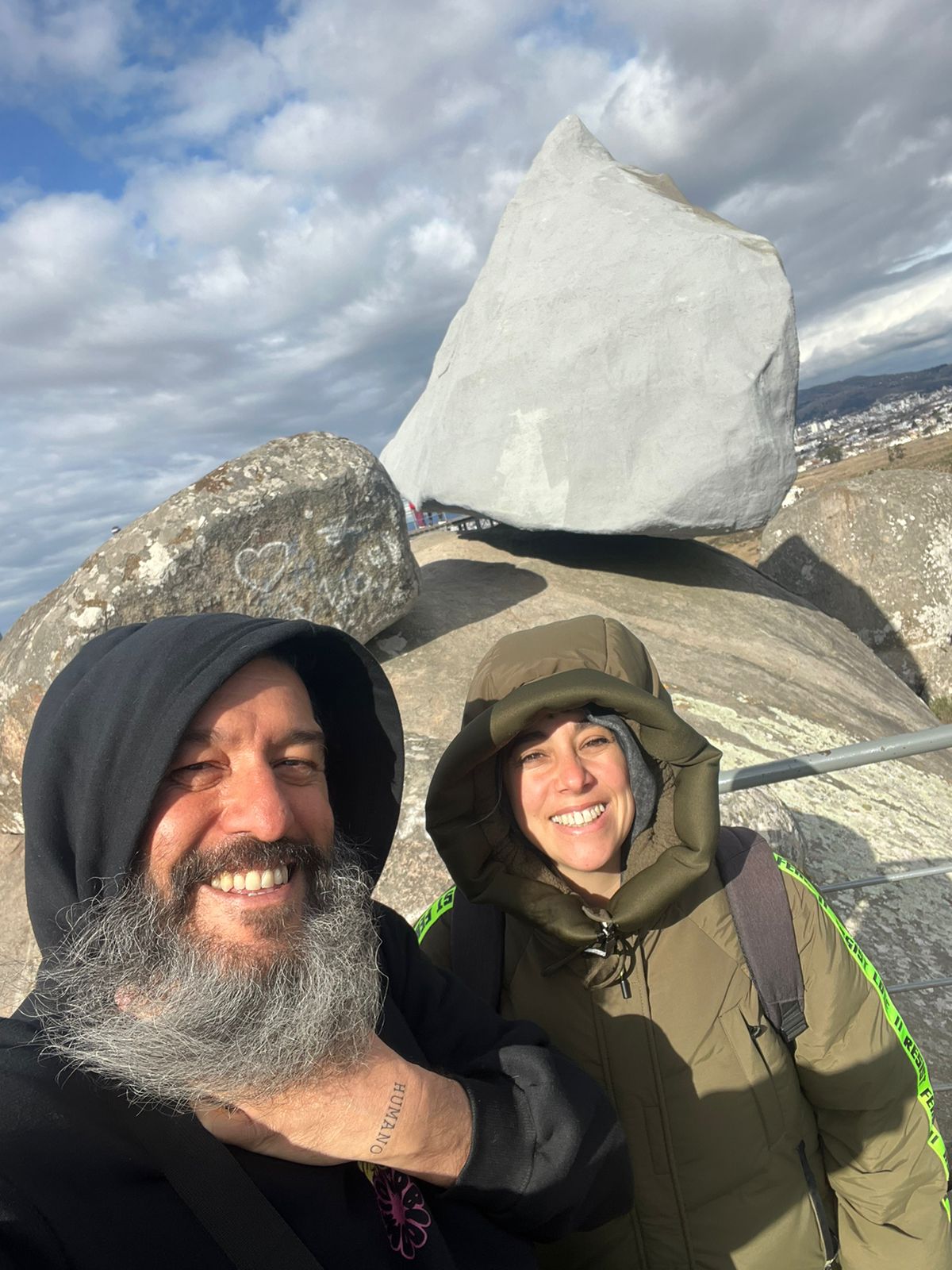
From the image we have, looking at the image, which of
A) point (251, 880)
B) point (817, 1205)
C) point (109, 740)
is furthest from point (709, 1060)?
point (109, 740)

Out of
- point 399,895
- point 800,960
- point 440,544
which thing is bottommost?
point 399,895

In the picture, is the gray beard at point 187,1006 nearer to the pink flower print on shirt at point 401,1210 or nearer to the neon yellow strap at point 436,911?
the pink flower print on shirt at point 401,1210

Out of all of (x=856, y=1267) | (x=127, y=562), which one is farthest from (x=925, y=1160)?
(x=127, y=562)

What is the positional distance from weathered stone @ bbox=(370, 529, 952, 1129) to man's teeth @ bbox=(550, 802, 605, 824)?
2128mm

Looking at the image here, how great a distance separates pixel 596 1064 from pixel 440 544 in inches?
313

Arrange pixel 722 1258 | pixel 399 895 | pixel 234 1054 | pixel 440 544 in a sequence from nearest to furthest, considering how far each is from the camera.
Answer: pixel 234 1054, pixel 722 1258, pixel 399 895, pixel 440 544

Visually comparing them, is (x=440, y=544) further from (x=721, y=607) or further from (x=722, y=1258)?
(x=722, y=1258)

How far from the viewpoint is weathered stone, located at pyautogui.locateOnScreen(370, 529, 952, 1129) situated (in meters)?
4.33

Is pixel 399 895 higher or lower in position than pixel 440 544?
lower

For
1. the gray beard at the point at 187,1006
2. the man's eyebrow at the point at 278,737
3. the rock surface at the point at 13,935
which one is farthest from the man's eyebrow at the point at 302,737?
the rock surface at the point at 13,935

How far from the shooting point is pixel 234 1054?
1.29 meters

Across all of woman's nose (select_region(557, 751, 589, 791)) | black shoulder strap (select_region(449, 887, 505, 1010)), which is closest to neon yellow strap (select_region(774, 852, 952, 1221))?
woman's nose (select_region(557, 751, 589, 791))

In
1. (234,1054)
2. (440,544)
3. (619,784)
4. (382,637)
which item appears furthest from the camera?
(440,544)

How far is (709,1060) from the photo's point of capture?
1.91 meters
